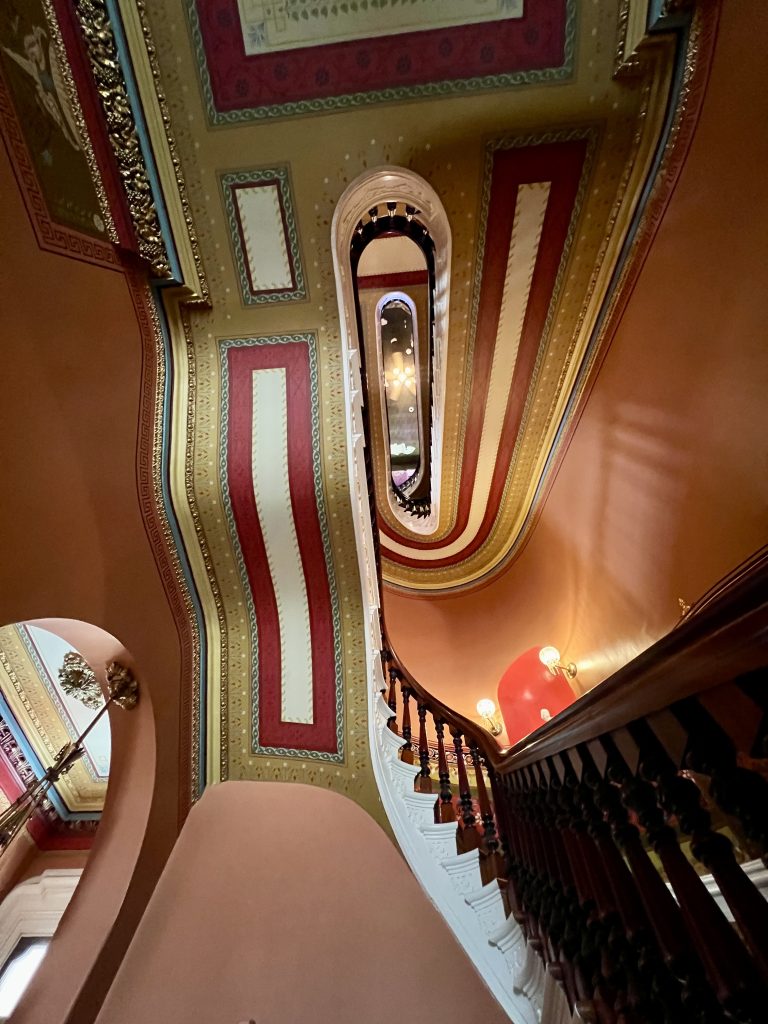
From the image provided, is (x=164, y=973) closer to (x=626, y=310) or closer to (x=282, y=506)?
(x=282, y=506)

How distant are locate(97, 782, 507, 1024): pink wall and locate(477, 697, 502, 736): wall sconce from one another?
3.10 meters

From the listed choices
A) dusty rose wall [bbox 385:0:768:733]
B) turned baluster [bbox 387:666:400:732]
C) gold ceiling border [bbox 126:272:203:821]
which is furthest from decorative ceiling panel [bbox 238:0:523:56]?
turned baluster [bbox 387:666:400:732]

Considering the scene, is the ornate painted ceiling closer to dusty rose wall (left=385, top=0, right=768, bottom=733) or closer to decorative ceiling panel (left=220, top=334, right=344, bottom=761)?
decorative ceiling panel (left=220, top=334, right=344, bottom=761)

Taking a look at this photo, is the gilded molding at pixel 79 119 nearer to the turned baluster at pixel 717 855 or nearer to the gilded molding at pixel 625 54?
the gilded molding at pixel 625 54

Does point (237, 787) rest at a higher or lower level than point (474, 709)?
lower

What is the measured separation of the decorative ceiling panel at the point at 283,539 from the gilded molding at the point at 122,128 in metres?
0.66

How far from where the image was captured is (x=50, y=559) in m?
1.86

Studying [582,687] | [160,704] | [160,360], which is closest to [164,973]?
[160,704]

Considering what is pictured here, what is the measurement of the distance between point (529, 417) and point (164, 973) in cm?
428

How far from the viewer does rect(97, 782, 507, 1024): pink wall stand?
2.05 m

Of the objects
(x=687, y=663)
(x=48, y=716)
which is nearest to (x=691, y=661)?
(x=687, y=663)

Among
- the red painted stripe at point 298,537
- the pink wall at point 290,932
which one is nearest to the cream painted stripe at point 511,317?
the red painted stripe at point 298,537

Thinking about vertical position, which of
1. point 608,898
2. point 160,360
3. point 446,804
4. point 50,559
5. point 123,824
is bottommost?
point 608,898

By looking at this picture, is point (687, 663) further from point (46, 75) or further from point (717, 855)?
point (46, 75)
